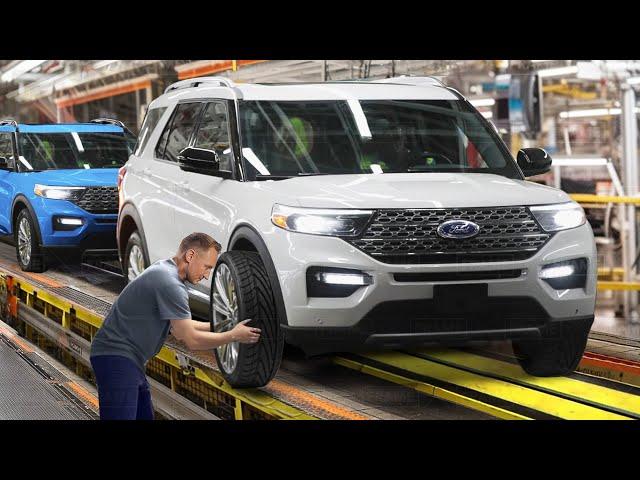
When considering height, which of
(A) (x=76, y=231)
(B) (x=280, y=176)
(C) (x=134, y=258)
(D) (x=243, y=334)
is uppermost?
Answer: (B) (x=280, y=176)

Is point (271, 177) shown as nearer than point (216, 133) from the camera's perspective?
Yes

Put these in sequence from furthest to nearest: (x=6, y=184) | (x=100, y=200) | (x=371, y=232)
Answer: (x=6, y=184) → (x=100, y=200) → (x=371, y=232)

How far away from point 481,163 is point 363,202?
0.98 metres

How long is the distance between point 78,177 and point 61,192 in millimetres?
123

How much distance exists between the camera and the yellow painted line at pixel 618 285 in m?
6.67

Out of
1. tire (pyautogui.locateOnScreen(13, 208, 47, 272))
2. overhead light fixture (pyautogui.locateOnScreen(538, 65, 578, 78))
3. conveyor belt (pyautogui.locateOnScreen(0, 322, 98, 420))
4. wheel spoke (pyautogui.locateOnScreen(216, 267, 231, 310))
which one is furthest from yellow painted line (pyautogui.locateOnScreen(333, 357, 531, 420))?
overhead light fixture (pyautogui.locateOnScreen(538, 65, 578, 78))

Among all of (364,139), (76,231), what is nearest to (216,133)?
(364,139)

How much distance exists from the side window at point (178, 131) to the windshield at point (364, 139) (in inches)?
18.2

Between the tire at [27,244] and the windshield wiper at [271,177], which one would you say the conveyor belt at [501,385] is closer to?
the windshield wiper at [271,177]

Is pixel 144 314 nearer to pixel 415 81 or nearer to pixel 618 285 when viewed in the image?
pixel 415 81

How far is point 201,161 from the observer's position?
493 cm
